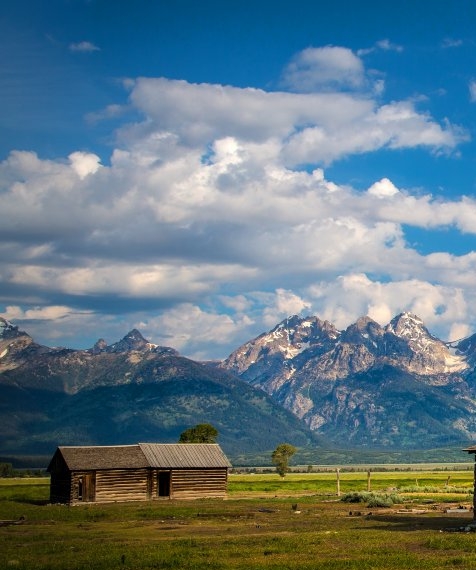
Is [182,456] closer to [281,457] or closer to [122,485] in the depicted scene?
[122,485]

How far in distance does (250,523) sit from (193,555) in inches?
649

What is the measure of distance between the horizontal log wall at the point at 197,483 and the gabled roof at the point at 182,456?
720 millimetres

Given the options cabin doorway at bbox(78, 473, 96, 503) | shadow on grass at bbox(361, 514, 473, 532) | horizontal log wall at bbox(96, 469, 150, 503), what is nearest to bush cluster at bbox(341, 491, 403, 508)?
shadow on grass at bbox(361, 514, 473, 532)

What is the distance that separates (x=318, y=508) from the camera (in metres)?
63.2

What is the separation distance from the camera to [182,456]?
279 ft

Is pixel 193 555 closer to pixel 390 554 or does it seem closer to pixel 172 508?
pixel 390 554

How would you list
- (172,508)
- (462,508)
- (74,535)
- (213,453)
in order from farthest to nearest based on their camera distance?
(213,453), (172,508), (462,508), (74,535)

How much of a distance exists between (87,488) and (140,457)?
6559mm

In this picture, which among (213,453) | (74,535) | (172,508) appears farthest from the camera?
(213,453)

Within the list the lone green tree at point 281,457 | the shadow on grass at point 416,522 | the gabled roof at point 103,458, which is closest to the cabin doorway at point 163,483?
the gabled roof at point 103,458

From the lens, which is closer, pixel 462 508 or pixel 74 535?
pixel 74 535

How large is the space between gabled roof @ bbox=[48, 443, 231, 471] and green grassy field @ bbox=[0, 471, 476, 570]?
45.5 ft

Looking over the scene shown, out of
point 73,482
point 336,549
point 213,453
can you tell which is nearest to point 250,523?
point 336,549

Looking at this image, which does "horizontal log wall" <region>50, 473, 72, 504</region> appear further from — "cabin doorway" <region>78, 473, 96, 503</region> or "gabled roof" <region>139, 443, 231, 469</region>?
"gabled roof" <region>139, 443, 231, 469</region>
